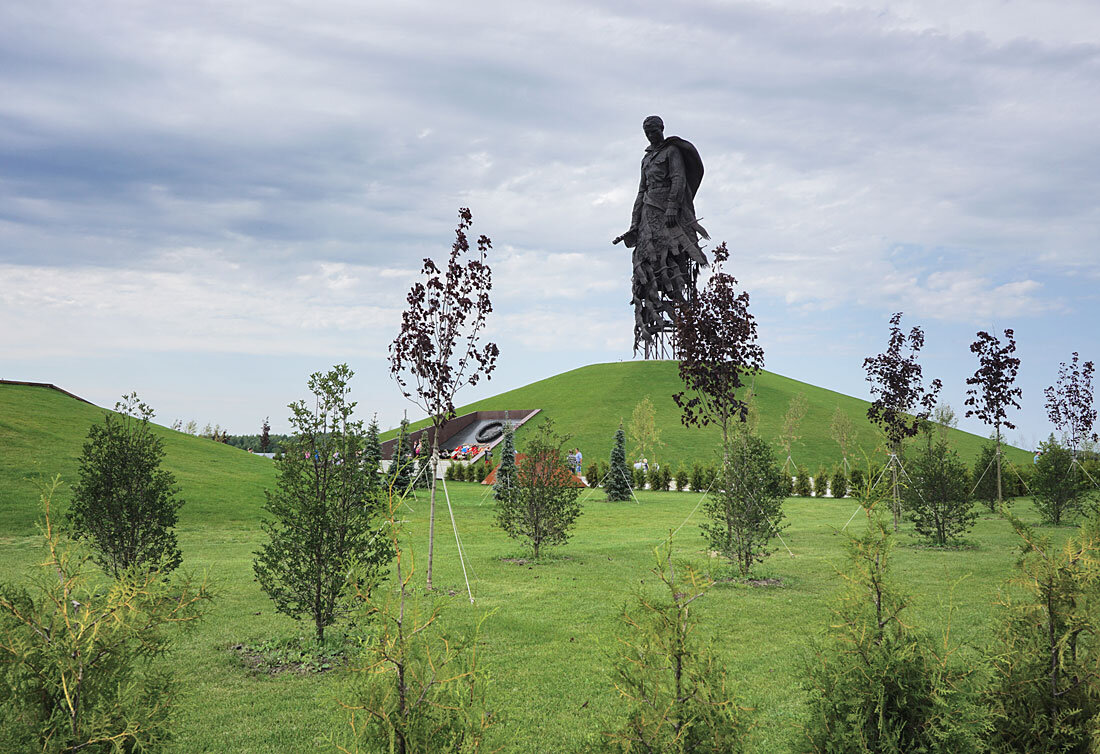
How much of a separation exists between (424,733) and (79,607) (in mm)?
2045

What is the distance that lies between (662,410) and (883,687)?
56062 mm

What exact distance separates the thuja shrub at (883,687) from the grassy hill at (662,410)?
40.3 metres

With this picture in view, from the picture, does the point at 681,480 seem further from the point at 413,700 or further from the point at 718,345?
the point at 413,700

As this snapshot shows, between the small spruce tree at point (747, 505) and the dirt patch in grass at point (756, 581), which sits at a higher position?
the small spruce tree at point (747, 505)

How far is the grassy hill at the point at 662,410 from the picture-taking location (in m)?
50.7

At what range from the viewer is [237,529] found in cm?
2109

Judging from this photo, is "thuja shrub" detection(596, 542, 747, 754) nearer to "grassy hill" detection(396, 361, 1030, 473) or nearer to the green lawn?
the green lawn

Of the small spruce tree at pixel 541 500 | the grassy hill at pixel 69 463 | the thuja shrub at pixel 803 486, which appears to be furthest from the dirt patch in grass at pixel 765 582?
the thuja shrub at pixel 803 486

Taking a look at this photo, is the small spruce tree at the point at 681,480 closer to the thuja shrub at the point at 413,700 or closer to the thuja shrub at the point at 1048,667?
the thuja shrub at the point at 1048,667

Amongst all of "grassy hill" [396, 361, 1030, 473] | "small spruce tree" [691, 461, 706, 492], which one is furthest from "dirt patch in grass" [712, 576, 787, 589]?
"grassy hill" [396, 361, 1030, 473]

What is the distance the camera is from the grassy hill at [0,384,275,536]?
21.6 metres

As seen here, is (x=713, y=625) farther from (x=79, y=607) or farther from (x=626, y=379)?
(x=626, y=379)

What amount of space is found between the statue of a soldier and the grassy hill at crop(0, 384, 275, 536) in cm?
3446

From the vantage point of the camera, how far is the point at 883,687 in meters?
3.72
